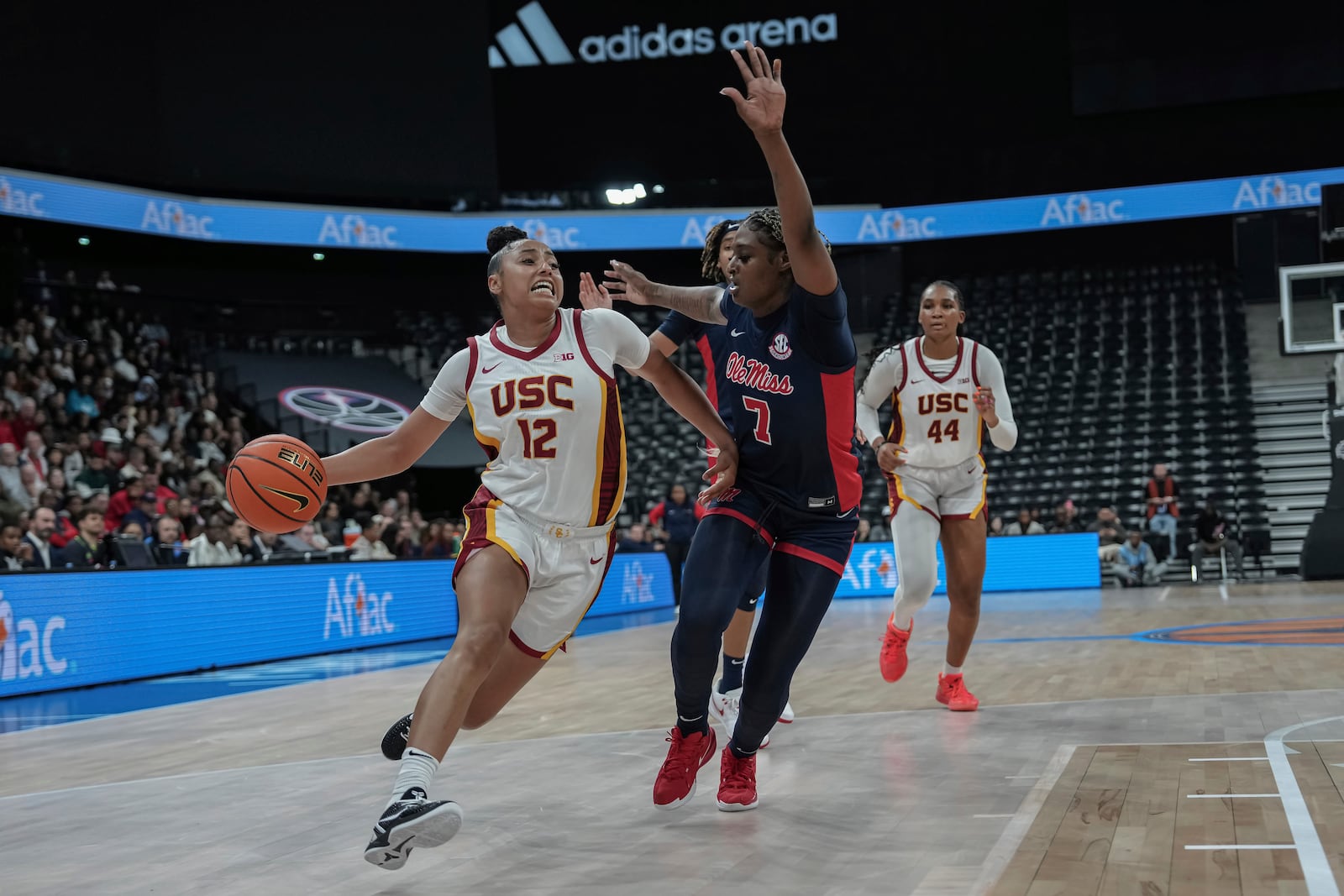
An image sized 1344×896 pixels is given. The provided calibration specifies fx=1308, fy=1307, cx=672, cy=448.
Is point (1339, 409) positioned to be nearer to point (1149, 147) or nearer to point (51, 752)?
point (1149, 147)

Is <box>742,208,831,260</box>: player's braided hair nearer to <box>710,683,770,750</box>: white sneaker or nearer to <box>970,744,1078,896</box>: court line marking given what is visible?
<box>970,744,1078,896</box>: court line marking

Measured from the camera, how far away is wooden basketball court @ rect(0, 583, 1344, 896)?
142 inches

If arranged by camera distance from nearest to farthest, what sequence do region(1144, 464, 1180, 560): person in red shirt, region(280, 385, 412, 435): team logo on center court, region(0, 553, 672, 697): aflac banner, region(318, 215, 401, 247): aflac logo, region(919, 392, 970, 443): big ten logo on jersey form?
1. region(919, 392, 970, 443): big ten logo on jersey
2. region(0, 553, 672, 697): aflac banner
3. region(1144, 464, 1180, 560): person in red shirt
4. region(280, 385, 412, 435): team logo on center court
5. region(318, 215, 401, 247): aflac logo

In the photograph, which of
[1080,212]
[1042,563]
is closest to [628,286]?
[1042,563]

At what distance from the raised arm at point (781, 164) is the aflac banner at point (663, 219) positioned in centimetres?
2078

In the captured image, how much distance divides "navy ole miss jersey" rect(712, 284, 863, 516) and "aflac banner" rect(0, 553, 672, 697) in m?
6.90

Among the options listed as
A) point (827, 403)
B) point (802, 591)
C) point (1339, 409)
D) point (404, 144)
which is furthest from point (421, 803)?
point (404, 144)

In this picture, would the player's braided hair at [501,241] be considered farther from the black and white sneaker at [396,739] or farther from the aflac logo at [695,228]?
the aflac logo at [695,228]

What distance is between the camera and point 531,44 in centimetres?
2970

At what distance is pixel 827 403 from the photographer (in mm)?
4590

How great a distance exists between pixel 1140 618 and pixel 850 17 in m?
19.5

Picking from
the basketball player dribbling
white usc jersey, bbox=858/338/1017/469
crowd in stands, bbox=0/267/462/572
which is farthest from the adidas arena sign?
the basketball player dribbling

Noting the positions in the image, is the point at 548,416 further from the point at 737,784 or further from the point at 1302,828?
the point at 1302,828

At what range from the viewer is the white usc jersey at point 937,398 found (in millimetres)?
7051
